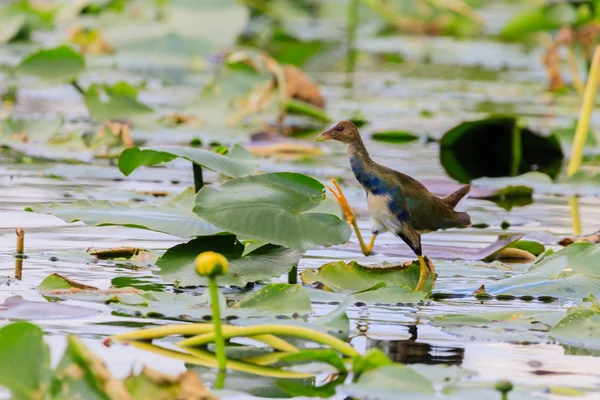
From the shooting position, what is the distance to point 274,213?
271 centimetres

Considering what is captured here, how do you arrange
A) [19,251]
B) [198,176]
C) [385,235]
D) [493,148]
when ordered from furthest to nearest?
[493,148], [385,235], [198,176], [19,251]

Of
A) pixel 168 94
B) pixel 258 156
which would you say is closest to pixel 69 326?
pixel 258 156

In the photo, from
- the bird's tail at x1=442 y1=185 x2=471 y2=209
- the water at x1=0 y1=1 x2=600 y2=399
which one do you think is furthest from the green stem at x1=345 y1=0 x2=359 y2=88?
the bird's tail at x1=442 y1=185 x2=471 y2=209

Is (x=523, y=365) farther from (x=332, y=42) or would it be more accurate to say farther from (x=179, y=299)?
(x=332, y=42)

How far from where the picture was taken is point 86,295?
256cm

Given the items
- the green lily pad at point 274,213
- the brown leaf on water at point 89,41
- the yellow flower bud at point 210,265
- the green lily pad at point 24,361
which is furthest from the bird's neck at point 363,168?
the brown leaf on water at point 89,41

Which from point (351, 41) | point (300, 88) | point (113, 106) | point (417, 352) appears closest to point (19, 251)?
point (417, 352)

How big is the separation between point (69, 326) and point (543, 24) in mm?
5824

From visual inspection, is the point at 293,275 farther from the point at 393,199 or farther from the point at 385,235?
the point at 385,235

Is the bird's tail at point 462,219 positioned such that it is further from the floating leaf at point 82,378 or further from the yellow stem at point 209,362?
the floating leaf at point 82,378

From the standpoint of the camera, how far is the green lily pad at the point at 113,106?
541cm

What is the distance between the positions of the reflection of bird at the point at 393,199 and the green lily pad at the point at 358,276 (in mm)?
37

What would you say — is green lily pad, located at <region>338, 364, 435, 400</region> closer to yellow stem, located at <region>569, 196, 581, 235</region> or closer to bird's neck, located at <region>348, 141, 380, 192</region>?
bird's neck, located at <region>348, 141, 380, 192</region>

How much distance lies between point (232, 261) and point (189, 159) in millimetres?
311
